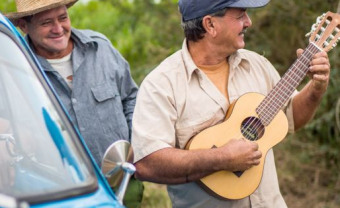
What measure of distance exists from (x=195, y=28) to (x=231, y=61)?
0.27 metres

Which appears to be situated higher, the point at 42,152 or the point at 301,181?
the point at 42,152

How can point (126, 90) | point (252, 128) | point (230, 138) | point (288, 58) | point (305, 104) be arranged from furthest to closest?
point (288, 58), point (126, 90), point (305, 104), point (252, 128), point (230, 138)

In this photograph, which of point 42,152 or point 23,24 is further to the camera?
point 23,24

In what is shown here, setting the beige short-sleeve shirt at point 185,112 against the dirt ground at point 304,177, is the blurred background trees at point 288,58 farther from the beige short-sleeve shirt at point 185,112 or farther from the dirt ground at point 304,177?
the beige short-sleeve shirt at point 185,112

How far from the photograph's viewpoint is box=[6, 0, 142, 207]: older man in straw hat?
14.8 feet

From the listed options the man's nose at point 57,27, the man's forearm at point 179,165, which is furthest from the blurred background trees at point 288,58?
the man's forearm at point 179,165

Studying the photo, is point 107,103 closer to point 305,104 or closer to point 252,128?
point 252,128

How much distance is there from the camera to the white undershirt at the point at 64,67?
457 centimetres

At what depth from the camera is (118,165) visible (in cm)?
312

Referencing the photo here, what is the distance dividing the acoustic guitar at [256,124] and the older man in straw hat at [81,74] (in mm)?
670

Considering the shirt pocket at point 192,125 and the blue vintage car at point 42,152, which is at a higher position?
the blue vintage car at point 42,152

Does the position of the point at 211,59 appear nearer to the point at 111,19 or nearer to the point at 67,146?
the point at 67,146

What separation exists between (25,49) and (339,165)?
4377mm

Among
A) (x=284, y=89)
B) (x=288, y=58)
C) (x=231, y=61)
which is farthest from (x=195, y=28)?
(x=288, y=58)
